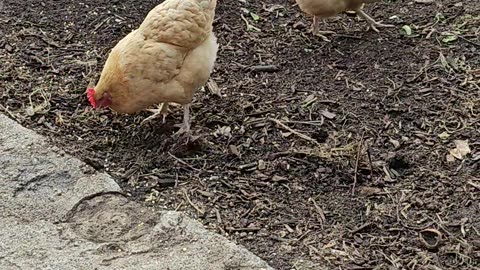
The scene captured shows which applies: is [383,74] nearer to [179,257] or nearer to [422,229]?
[422,229]

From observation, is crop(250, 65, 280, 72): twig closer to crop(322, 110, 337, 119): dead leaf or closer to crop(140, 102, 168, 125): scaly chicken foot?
crop(322, 110, 337, 119): dead leaf

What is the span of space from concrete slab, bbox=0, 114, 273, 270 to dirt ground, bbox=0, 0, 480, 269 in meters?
0.12

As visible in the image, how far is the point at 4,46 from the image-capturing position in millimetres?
4641

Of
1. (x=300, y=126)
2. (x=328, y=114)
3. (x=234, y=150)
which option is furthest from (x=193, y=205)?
(x=328, y=114)

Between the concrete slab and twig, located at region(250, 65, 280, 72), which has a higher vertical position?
the concrete slab

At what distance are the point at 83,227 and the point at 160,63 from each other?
3.17 ft

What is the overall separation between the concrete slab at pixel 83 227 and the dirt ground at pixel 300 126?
12 centimetres

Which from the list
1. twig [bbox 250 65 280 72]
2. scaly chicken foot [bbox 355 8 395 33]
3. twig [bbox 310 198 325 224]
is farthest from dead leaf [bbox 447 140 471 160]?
scaly chicken foot [bbox 355 8 395 33]

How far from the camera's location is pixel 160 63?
3.71 m

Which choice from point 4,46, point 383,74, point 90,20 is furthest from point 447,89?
point 4,46

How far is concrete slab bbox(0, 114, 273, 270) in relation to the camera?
302 centimetres

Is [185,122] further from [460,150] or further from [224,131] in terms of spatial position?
[460,150]

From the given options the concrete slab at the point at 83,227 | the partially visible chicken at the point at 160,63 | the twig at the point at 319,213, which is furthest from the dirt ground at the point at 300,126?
the partially visible chicken at the point at 160,63

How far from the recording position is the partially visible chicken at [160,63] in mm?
3699
